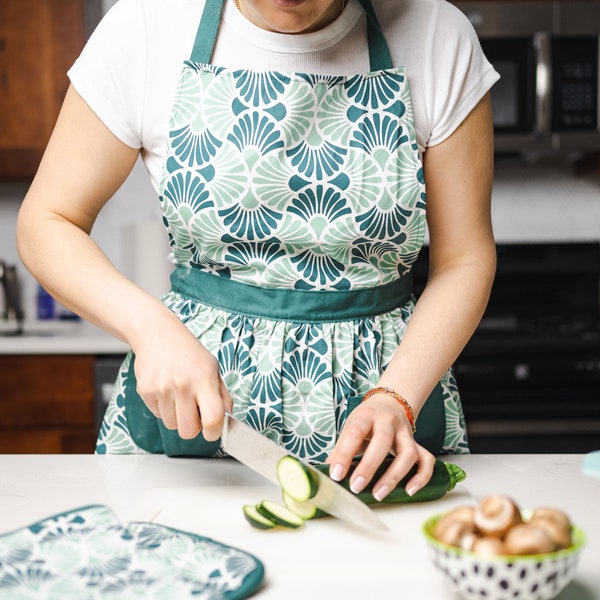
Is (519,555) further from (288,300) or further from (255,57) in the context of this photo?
(255,57)

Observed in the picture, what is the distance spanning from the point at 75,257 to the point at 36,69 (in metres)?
1.89

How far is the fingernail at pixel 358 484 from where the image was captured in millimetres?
883

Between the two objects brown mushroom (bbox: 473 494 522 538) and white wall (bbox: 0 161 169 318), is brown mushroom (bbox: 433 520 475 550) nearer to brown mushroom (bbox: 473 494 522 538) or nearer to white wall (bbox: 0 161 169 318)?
brown mushroom (bbox: 473 494 522 538)

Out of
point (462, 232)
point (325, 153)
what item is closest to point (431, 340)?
point (462, 232)

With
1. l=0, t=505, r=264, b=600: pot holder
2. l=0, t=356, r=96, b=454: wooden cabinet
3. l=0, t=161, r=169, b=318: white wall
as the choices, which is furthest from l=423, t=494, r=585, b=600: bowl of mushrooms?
l=0, t=161, r=169, b=318: white wall

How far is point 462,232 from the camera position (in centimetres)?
115

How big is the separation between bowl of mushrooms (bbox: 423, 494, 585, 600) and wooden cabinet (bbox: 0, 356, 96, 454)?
1958mm

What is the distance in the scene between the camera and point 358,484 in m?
0.88

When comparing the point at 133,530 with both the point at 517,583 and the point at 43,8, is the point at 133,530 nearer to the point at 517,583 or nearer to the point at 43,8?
the point at 517,583

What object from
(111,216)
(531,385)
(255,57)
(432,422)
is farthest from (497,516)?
(111,216)

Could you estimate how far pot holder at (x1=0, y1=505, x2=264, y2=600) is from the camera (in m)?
0.69

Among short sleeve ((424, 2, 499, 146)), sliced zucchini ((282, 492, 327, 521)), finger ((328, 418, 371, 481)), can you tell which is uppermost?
short sleeve ((424, 2, 499, 146))

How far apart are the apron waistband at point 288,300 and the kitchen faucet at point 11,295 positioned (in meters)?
1.80

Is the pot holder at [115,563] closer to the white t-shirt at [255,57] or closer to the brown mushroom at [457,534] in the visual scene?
the brown mushroom at [457,534]
